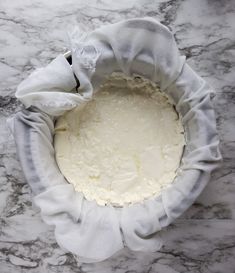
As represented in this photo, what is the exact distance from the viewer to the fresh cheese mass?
850 mm

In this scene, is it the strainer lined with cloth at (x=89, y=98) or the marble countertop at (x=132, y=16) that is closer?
the strainer lined with cloth at (x=89, y=98)

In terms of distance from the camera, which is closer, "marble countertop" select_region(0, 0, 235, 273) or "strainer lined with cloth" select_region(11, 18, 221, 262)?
"strainer lined with cloth" select_region(11, 18, 221, 262)

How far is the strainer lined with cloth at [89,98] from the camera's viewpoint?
2.56ft

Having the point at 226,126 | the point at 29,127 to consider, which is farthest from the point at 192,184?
the point at 29,127

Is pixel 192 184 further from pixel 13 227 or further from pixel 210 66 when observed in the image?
pixel 13 227

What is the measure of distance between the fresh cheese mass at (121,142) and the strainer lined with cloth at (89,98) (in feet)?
0.12

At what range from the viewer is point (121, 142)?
0.86m

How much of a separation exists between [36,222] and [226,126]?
40 centimetres

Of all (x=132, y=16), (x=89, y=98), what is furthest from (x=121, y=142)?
(x=132, y=16)

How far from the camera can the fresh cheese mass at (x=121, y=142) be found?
0.85 meters

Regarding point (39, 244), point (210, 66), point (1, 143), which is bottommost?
point (39, 244)

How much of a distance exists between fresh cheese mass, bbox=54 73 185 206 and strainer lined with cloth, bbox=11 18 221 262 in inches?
1.4

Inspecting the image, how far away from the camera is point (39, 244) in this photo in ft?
3.08

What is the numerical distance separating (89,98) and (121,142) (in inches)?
4.2
